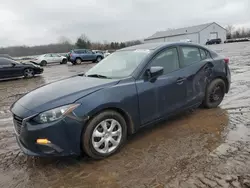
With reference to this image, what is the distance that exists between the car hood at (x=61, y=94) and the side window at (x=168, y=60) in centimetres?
97

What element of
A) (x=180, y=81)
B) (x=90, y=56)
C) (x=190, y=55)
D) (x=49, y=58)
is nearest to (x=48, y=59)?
(x=49, y=58)

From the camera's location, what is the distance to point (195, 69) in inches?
187

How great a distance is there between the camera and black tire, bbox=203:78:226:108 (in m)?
5.19

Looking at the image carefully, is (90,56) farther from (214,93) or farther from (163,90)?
(163,90)

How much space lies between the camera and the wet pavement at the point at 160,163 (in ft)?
9.63

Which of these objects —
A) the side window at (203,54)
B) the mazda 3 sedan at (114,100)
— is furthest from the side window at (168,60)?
the side window at (203,54)

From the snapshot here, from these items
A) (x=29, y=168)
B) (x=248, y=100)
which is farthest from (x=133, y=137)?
(x=248, y=100)

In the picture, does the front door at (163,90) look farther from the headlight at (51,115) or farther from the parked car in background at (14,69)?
the parked car in background at (14,69)

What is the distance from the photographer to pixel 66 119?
10.3ft

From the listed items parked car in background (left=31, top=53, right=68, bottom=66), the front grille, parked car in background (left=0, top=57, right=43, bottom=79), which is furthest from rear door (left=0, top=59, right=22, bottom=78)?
parked car in background (left=31, top=53, right=68, bottom=66)

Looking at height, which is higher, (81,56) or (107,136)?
(81,56)

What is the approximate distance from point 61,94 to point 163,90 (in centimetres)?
170

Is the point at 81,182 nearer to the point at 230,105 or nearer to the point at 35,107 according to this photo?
the point at 35,107

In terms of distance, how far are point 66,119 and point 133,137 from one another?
1.51 meters
